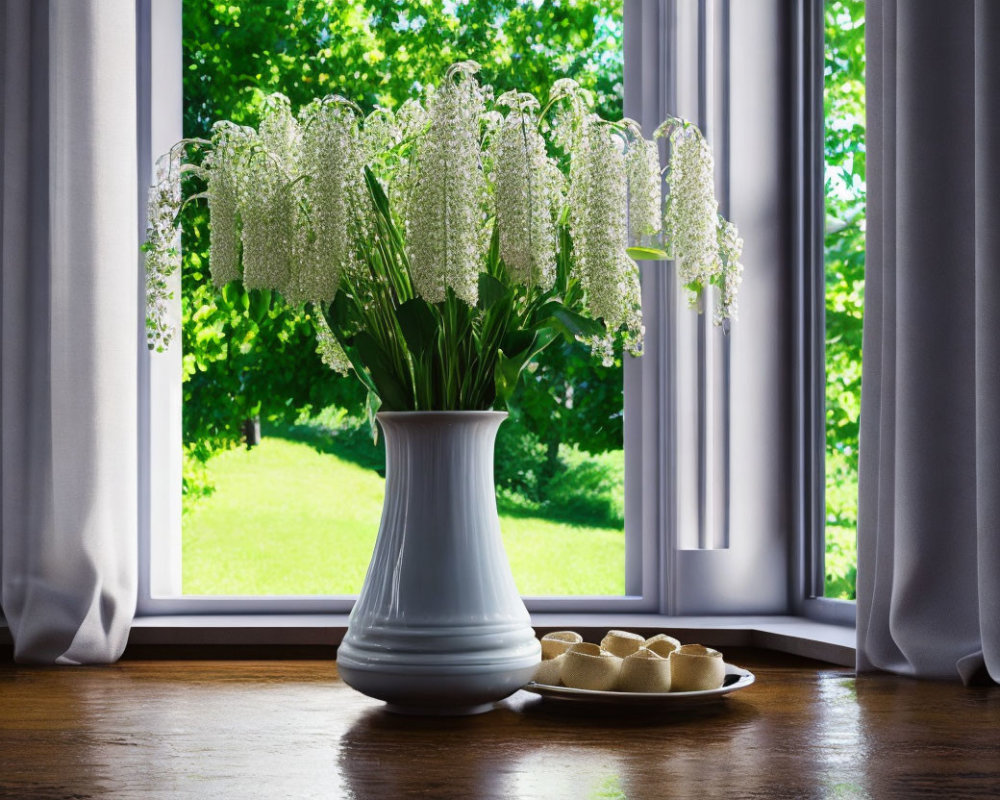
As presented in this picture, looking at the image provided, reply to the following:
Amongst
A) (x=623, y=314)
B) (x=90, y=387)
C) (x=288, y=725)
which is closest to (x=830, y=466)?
(x=623, y=314)

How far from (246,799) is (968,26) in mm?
1226

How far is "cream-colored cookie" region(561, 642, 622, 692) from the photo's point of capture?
1185 millimetres

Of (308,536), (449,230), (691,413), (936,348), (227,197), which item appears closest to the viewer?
(449,230)

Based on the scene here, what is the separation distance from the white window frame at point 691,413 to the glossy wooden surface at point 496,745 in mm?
432

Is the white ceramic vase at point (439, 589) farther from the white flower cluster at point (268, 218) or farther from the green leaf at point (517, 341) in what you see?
the white flower cluster at point (268, 218)

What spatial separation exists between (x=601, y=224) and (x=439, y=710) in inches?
21.0

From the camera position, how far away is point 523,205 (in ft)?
3.40

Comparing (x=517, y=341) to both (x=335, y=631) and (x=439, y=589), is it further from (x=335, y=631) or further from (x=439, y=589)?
(x=335, y=631)

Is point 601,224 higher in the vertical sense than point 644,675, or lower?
higher

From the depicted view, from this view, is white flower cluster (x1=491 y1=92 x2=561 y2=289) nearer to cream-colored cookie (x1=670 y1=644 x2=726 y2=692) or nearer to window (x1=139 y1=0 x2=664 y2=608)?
cream-colored cookie (x1=670 y1=644 x2=726 y2=692)

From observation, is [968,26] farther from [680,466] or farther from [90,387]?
[90,387]

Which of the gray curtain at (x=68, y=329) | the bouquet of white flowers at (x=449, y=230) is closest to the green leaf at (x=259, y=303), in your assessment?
the bouquet of white flowers at (x=449, y=230)

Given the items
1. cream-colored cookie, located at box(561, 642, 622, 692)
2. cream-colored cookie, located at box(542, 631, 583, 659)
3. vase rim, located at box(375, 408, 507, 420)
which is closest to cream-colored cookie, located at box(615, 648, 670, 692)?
cream-colored cookie, located at box(561, 642, 622, 692)

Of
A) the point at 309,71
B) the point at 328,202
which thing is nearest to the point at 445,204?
the point at 328,202
